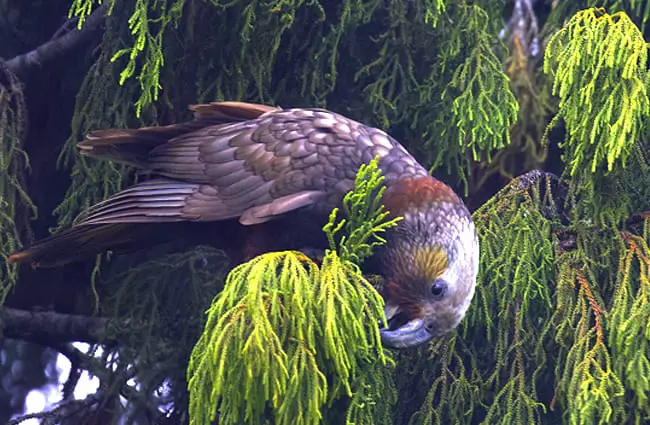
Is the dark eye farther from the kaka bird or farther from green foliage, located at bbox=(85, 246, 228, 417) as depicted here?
green foliage, located at bbox=(85, 246, 228, 417)

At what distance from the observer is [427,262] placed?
4.05 m

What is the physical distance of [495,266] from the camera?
14.3 feet

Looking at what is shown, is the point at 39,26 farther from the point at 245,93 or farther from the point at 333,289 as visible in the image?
the point at 333,289

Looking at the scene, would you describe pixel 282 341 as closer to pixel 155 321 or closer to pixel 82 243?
pixel 82 243

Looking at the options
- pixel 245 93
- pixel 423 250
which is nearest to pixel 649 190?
pixel 423 250

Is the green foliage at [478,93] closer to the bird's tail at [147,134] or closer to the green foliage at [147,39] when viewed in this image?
the bird's tail at [147,134]

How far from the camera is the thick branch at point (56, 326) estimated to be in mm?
4723

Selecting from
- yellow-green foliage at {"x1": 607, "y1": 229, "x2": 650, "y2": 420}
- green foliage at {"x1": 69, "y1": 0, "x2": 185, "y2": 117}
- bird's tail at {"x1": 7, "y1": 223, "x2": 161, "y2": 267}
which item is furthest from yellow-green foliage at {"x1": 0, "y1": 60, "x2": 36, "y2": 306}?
yellow-green foliage at {"x1": 607, "y1": 229, "x2": 650, "y2": 420}

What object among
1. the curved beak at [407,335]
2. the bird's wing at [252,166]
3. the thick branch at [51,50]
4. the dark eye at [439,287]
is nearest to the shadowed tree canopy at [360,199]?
the thick branch at [51,50]

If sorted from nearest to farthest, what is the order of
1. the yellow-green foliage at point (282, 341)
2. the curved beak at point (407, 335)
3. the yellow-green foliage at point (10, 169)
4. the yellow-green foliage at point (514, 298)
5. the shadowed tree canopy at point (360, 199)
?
the yellow-green foliage at point (282, 341), the curved beak at point (407, 335), the shadowed tree canopy at point (360, 199), the yellow-green foliage at point (514, 298), the yellow-green foliage at point (10, 169)

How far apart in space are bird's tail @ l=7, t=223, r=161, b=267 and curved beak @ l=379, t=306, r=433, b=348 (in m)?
1.04

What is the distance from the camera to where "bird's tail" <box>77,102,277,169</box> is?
4.30 meters

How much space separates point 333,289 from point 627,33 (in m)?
1.50

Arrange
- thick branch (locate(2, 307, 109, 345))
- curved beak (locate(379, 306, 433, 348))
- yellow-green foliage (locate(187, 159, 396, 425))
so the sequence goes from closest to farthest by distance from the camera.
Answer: yellow-green foliage (locate(187, 159, 396, 425)) → curved beak (locate(379, 306, 433, 348)) → thick branch (locate(2, 307, 109, 345))
